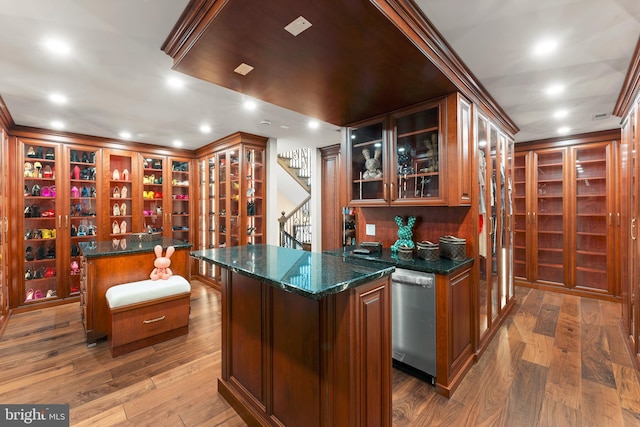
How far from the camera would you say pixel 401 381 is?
221 centimetres

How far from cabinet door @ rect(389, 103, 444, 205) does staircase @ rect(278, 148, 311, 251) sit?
4.04 meters

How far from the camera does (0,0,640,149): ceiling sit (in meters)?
1.55

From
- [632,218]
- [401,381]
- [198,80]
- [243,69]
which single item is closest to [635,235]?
[632,218]

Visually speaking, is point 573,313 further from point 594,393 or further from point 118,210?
point 118,210

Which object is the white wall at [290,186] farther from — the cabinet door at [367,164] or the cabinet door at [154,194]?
the cabinet door at [154,194]

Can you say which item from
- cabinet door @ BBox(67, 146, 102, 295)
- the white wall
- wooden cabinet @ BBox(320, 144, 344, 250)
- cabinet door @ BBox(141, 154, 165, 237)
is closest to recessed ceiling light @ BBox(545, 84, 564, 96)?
the white wall

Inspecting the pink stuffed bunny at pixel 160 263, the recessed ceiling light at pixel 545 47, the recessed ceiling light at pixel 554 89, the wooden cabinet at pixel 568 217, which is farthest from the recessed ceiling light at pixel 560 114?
the pink stuffed bunny at pixel 160 263

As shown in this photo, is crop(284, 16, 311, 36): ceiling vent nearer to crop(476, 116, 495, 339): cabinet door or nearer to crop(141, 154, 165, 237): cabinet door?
crop(476, 116, 495, 339): cabinet door

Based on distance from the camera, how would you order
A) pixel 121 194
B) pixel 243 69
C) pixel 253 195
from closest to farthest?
1. pixel 243 69
2. pixel 253 195
3. pixel 121 194

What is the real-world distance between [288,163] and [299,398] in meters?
5.77

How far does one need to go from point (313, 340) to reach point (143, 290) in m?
2.11

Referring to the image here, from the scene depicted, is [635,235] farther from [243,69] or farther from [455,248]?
[243,69]

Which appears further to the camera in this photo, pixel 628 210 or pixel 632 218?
pixel 628 210

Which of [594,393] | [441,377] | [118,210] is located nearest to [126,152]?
[118,210]
